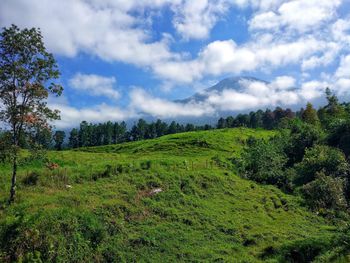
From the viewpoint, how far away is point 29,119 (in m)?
25.8

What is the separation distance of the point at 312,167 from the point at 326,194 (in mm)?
9081

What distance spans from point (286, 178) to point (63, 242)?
1239 inches

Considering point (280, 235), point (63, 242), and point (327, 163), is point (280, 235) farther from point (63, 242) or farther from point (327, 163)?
point (327, 163)

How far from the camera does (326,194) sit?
122 ft

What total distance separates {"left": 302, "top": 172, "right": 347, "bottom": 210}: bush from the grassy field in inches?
74.9

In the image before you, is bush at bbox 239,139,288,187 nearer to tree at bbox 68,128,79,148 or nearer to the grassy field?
the grassy field

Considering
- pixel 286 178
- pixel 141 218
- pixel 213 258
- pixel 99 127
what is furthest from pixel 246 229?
pixel 99 127

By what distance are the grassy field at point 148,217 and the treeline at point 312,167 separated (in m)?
2.83

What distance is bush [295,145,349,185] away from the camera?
4206 centimetres

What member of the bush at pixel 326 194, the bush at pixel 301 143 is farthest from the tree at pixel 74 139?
the bush at pixel 326 194

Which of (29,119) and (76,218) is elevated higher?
(29,119)

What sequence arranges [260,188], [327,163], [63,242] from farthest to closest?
[327,163] → [260,188] → [63,242]

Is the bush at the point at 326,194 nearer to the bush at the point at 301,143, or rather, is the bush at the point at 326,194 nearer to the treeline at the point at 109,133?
the bush at the point at 301,143

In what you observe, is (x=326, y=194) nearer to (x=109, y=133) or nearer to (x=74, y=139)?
(x=109, y=133)
